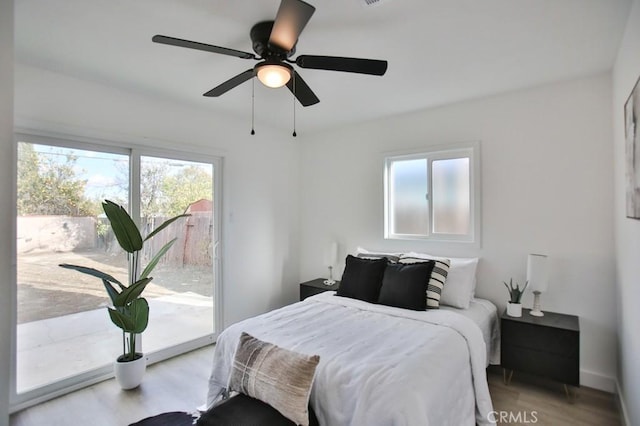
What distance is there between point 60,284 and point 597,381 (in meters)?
4.47

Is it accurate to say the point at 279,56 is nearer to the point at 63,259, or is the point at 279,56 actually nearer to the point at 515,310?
the point at 63,259

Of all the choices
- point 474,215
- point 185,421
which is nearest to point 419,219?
point 474,215

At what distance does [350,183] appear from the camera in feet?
13.6

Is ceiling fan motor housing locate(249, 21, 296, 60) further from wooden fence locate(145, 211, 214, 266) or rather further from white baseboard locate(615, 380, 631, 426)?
white baseboard locate(615, 380, 631, 426)

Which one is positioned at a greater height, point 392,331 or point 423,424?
point 392,331

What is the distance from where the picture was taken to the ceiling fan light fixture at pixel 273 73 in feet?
6.08

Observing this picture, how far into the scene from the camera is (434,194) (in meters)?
3.56

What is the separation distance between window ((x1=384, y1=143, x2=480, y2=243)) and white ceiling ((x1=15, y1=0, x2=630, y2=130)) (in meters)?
0.70

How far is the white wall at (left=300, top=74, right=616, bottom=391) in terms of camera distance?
2639 millimetres

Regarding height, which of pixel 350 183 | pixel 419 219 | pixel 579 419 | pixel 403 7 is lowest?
pixel 579 419

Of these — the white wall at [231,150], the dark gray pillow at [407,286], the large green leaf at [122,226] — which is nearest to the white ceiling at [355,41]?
the white wall at [231,150]

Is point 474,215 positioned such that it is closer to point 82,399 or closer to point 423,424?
point 423,424

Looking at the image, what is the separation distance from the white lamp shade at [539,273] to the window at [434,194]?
1.86 feet

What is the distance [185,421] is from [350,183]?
2.95 metres
